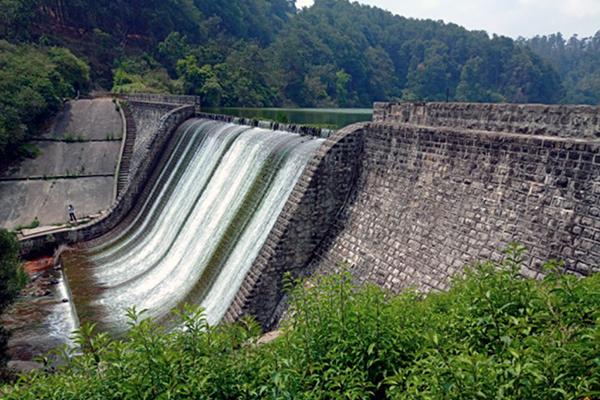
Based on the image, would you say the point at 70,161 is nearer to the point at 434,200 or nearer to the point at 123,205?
the point at 123,205

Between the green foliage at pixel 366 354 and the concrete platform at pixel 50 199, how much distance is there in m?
20.2

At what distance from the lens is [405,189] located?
10711mm

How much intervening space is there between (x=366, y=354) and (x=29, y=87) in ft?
100

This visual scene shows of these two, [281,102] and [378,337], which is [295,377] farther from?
[281,102]

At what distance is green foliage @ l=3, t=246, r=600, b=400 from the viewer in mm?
3736

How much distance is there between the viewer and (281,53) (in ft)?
216

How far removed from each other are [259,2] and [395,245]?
8313 centimetres

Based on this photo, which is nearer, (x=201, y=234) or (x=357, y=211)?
(x=357, y=211)

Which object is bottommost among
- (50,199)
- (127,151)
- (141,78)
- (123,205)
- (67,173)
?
(50,199)

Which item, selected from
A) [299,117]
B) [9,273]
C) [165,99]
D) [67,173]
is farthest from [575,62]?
[9,273]

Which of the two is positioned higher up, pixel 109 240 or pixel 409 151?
pixel 409 151

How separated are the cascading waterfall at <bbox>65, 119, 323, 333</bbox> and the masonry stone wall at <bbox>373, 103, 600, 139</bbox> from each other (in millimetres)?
3265

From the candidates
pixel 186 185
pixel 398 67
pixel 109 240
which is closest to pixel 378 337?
pixel 186 185

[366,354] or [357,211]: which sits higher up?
[366,354]
